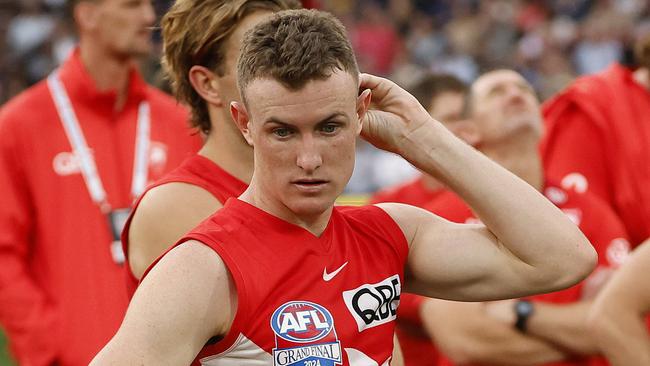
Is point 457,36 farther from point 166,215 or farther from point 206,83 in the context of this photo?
point 166,215

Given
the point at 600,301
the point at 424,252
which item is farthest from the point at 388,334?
the point at 600,301

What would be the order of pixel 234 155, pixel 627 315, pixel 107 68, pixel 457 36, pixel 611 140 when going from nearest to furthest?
pixel 234 155
pixel 627 315
pixel 107 68
pixel 611 140
pixel 457 36

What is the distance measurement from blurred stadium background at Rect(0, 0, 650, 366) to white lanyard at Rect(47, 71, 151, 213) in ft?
27.6

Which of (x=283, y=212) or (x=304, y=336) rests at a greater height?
(x=283, y=212)

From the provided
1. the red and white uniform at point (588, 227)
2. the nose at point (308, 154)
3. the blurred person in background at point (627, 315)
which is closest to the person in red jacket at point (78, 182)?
the red and white uniform at point (588, 227)

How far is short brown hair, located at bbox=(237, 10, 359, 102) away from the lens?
255 cm

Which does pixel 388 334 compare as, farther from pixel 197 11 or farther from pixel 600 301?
pixel 600 301

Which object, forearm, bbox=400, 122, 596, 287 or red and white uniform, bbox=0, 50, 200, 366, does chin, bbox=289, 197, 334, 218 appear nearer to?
forearm, bbox=400, 122, 596, 287

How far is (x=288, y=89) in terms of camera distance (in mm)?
2555

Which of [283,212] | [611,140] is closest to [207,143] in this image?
[283,212]

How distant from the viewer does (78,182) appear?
5516mm

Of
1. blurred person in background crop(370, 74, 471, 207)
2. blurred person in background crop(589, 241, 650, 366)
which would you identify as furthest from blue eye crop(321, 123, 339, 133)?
blurred person in background crop(370, 74, 471, 207)

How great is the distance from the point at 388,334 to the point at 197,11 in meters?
1.04

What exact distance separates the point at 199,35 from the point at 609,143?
3264 mm
